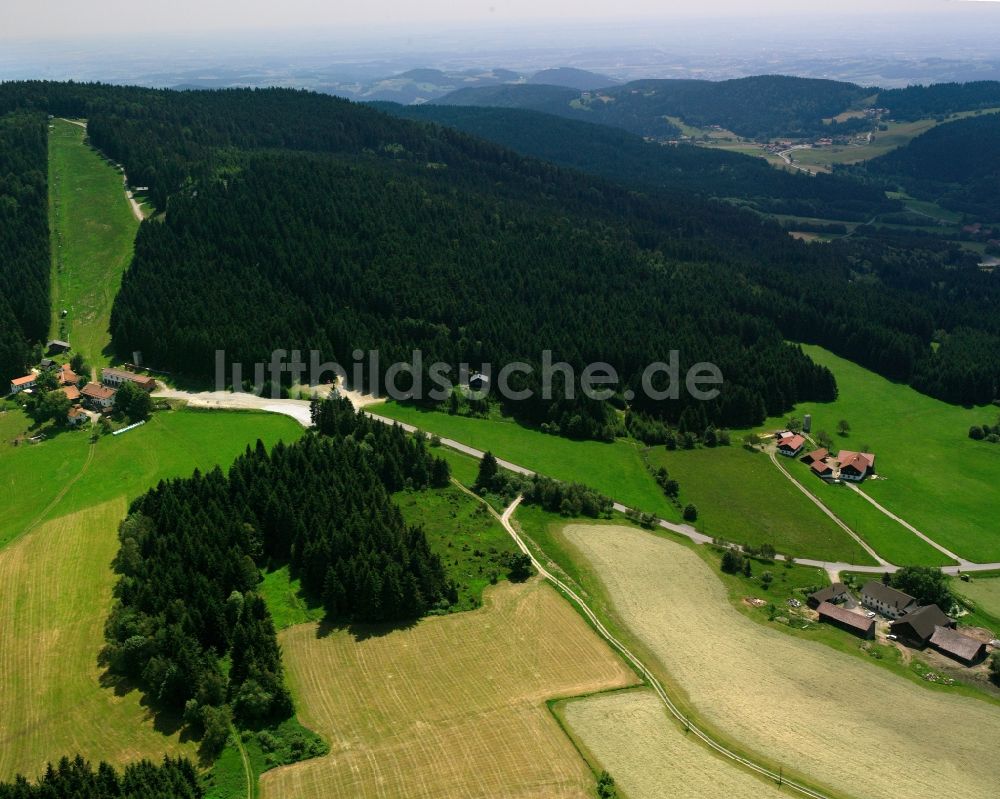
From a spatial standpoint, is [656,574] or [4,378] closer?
[656,574]

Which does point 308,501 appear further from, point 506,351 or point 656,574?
point 506,351

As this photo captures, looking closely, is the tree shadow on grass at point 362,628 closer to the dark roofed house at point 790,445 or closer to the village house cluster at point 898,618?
the village house cluster at point 898,618

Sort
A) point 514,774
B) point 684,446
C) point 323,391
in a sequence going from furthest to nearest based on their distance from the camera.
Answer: point 323,391
point 684,446
point 514,774

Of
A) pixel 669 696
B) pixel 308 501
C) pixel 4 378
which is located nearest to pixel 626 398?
pixel 308 501

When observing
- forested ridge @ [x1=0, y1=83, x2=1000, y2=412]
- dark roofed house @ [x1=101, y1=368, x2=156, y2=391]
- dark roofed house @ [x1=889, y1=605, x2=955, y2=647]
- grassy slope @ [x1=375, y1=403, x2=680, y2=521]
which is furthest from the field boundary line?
dark roofed house @ [x1=101, y1=368, x2=156, y2=391]

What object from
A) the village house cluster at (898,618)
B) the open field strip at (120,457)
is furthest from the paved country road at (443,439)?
the village house cluster at (898,618)

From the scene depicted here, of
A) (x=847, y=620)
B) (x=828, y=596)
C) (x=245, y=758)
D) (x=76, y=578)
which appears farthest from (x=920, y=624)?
(x=76, y=578)

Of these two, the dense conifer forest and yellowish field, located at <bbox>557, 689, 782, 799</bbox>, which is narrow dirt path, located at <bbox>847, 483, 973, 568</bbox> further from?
the dense conifer forest
